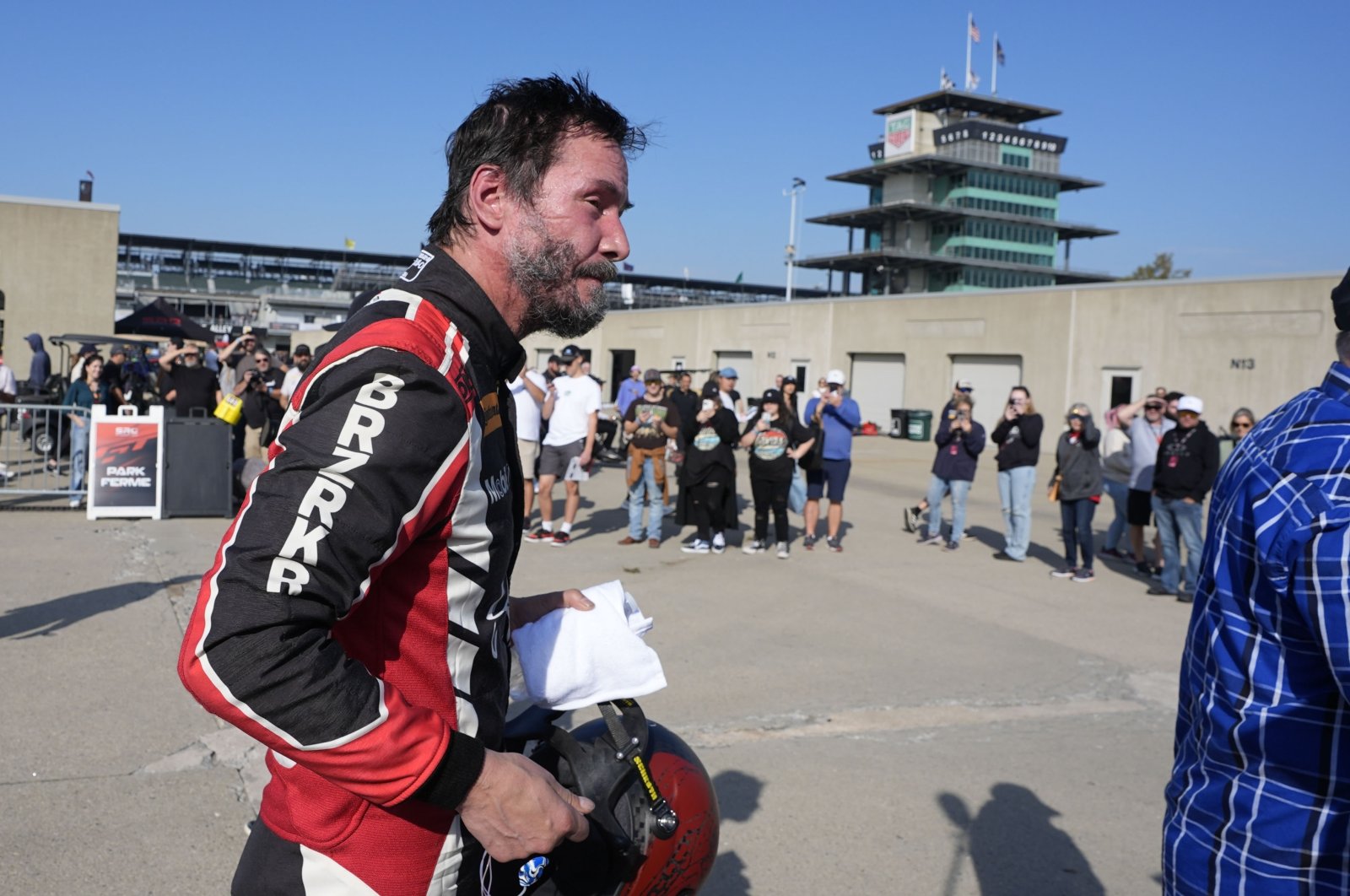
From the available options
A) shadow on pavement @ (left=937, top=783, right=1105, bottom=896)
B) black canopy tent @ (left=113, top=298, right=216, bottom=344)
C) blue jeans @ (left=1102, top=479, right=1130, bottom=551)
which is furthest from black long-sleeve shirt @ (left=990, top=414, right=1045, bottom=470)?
black canopy tent @ (left=113, top=298, right=216, bottom=344)

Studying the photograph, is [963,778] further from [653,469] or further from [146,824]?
[653,469]

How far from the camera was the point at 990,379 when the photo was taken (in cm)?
3250

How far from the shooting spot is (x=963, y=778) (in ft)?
16.5

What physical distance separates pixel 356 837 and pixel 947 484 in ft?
37.2

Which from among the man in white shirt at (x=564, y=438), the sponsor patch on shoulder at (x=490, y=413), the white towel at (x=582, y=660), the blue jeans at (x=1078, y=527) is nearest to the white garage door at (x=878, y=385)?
the blue jeans at (x=1078, y=527)

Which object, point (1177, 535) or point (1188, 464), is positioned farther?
point (1177, 535)

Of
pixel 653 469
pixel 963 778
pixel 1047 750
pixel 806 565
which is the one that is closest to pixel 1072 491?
pixel 806 565

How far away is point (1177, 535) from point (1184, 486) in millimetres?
595

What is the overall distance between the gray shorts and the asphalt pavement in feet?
3.45

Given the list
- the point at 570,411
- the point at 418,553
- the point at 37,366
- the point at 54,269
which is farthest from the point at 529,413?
the point at 54,269

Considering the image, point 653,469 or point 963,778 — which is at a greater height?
point 653,469

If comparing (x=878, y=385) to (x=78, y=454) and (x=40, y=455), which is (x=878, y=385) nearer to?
(x=40, y=455)

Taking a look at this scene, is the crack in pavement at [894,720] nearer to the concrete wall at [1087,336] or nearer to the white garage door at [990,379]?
the concrete wall at [1087,336]

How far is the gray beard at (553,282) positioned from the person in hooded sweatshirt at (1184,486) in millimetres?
9149
